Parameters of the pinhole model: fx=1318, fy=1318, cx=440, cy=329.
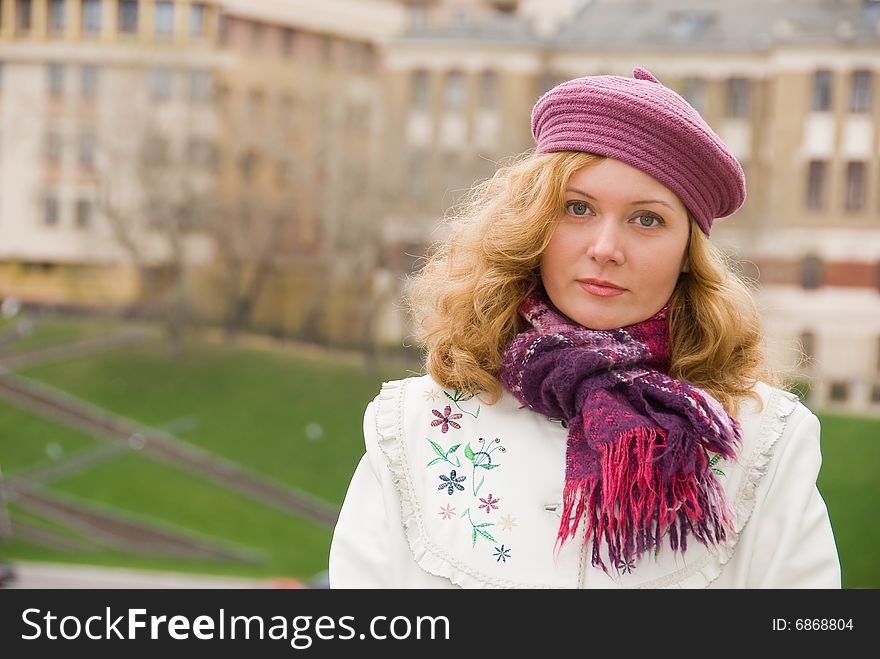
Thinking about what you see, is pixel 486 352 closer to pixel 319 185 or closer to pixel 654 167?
pixel 654 167

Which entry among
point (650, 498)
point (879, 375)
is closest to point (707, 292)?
point (650, 498)

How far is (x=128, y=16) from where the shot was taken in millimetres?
25688

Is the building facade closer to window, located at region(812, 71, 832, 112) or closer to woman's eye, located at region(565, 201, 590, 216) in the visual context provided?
window, located at region(812, 71, 832, 112)

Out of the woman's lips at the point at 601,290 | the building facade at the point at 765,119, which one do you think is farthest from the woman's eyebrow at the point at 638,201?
the building facade at the point at 765,119

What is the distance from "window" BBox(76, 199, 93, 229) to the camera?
25125 mm

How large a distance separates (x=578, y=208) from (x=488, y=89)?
22.9 meters

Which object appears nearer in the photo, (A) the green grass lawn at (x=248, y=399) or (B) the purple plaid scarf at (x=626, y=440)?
(B) the purple plaid scarf at (x=626, y=440)

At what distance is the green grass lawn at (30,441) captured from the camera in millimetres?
A: 21141

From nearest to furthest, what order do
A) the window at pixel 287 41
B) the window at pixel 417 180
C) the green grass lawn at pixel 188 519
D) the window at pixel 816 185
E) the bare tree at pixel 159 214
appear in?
the green grass lawn at pixel 188 519, the window at pixel 816 185, the bare tree at pixel 159 214, the window at pixel 417 180, the window at pixel 287 41

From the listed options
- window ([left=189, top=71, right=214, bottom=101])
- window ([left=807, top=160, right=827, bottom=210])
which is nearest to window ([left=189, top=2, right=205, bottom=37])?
window ([left=189, top=71, right=214, bottom=101])

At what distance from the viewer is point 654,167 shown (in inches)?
69.5

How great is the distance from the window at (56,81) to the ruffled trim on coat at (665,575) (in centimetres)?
2519

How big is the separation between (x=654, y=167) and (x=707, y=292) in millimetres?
224

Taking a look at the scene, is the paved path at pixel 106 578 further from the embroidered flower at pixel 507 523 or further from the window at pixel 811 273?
the embroidered flower at pixel 507 523
